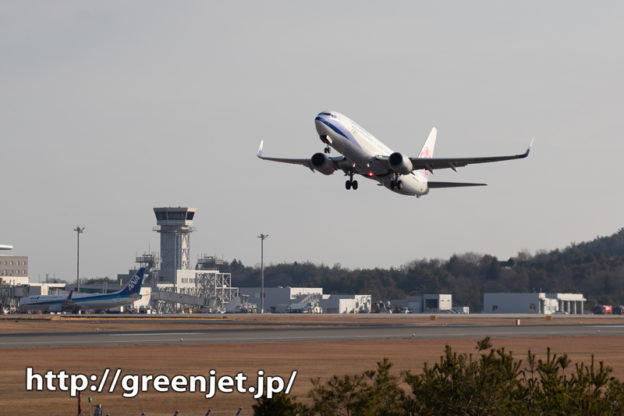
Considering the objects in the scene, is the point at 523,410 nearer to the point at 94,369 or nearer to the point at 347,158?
the point at 94,369

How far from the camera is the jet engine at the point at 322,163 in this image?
7494 centimetres

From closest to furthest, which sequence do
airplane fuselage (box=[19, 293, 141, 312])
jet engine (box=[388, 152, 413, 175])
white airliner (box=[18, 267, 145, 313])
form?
jet engine (box=[388, 152, 413, 175])
white airliner (box=[18, 267, 145, 313])
airplane fuselage (box=[19, 293, 141, 312])

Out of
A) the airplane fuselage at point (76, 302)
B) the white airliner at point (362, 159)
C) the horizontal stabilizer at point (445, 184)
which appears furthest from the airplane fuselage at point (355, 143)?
the airplane fuselage at point (76, 302)

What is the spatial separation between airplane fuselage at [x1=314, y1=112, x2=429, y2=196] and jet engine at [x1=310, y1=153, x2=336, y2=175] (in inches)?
Result: 78.4

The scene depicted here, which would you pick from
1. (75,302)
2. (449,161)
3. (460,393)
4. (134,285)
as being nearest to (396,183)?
(449,161)

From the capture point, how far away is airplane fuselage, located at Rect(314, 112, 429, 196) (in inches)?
2739

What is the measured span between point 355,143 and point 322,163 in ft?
15.2

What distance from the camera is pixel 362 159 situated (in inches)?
2894

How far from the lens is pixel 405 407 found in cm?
1730

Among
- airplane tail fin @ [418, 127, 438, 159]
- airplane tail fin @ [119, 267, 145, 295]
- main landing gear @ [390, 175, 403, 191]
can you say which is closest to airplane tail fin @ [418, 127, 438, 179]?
airplane tail fin @ [418, 127, 438, 159]

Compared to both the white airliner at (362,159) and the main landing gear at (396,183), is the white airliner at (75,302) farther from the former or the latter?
the main landing gear at (396,183)

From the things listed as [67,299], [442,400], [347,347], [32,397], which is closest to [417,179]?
[347,347]

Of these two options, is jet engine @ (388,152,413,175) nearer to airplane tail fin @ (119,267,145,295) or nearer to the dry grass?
the dry grass

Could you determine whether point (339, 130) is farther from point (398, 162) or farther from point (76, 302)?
point (76, 302)
